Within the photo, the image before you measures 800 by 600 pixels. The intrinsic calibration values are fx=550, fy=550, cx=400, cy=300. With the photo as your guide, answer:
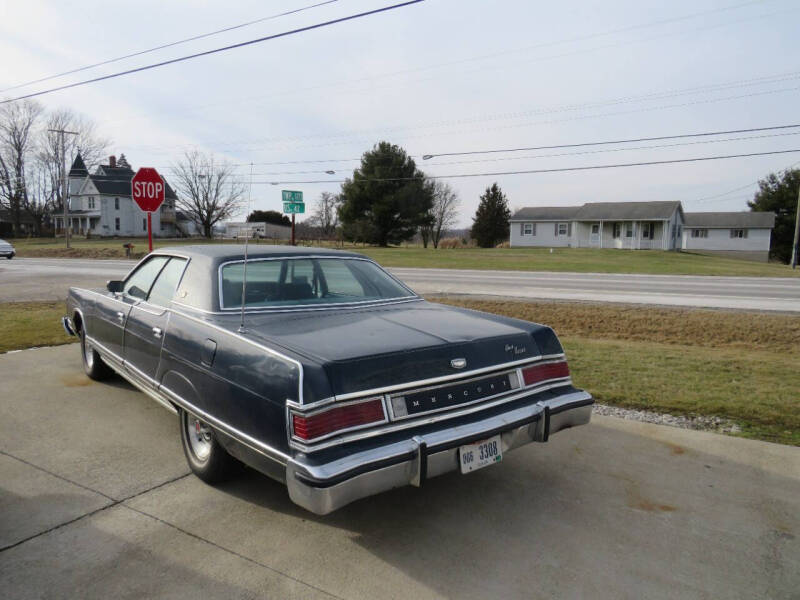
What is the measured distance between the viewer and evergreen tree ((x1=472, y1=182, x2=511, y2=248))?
5641cm

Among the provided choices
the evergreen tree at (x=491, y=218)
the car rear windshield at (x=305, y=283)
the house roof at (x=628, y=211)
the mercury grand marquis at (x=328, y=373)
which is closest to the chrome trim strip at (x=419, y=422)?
the mercury grand marquis at (x=328, y=373)

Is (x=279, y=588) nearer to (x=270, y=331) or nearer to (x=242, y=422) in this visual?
(x=242, y=422)

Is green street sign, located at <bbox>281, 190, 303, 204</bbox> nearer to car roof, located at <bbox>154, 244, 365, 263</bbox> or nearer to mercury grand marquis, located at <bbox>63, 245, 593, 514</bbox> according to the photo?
car roof, located at <bbox>154, 244, 365, 263</bbox>

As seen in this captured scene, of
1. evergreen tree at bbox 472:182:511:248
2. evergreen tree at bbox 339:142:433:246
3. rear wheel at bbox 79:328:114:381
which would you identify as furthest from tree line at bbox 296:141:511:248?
rear wheel at bbox 79:328:114:381

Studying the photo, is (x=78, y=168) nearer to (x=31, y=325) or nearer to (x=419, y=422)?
(x=31, y=325)

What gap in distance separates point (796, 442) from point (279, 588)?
161 inches

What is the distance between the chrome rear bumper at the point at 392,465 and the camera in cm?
246

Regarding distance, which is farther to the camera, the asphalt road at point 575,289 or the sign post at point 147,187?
the asphalt road at point 575,289

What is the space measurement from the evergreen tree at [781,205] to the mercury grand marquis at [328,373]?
194 ft

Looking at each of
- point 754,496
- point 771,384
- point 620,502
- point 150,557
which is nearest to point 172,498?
point 150,557

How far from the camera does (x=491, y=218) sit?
56.4m

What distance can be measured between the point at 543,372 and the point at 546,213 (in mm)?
52031

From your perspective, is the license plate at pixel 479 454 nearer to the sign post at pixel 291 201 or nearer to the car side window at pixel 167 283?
the car side window at pixel 167 283

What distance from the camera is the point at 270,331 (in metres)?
3.17
